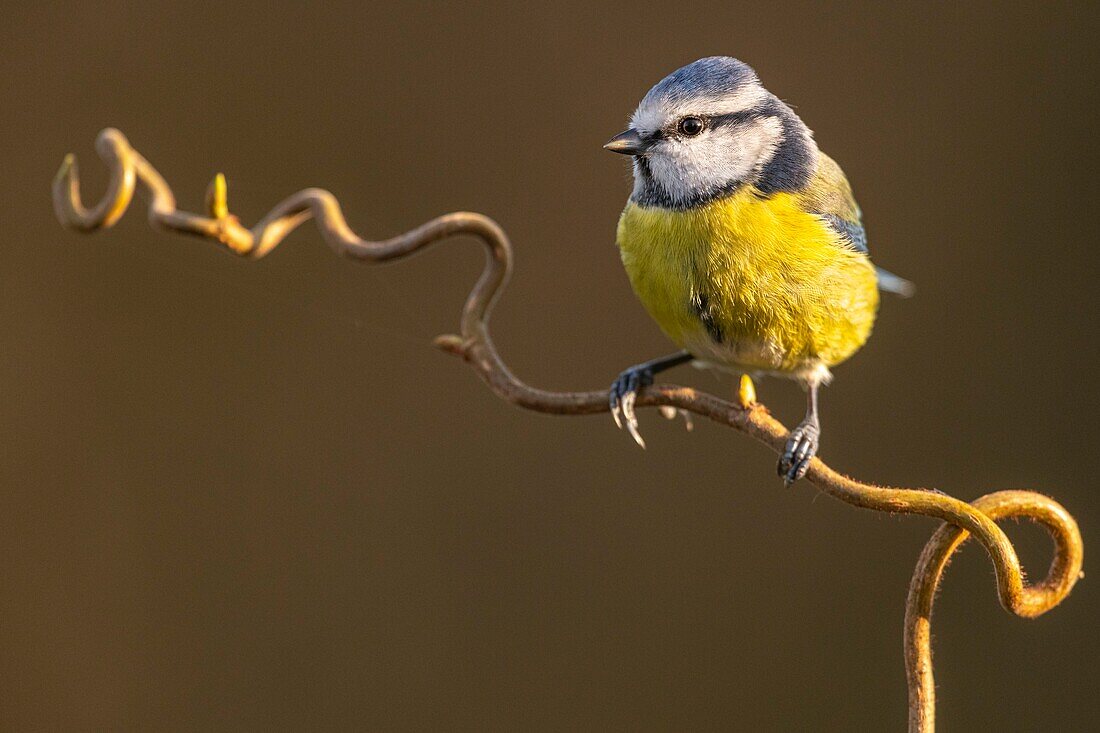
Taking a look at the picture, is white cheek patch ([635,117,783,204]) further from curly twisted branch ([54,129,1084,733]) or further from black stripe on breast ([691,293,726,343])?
curly twisted branch ([54,129,1084,733])

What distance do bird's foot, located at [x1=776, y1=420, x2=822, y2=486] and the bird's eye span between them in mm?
353

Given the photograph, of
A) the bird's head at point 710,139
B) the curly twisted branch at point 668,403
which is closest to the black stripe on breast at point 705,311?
the bird's head at point 710,139

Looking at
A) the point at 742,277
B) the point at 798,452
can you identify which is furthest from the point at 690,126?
the point at 798,452

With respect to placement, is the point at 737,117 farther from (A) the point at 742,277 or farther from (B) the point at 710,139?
(A) the point at 742,277

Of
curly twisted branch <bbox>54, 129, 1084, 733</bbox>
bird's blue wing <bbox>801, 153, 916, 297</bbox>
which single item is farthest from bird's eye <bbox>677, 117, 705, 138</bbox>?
curly twisted branch <bbox>54, 129, 1084, 733</bbox>

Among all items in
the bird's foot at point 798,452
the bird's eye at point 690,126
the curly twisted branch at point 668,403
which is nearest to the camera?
the curly twisted branch at point 668,403

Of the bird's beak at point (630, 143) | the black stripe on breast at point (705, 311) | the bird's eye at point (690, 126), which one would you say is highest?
the bird's eye at point (690, 126)

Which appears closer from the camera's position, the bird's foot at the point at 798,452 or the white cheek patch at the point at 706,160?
the bird's foot at the point at 798,452

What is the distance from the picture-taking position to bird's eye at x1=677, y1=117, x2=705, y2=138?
1.28 metres

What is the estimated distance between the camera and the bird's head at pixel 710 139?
1.26 metres

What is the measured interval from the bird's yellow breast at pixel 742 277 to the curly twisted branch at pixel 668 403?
255mm

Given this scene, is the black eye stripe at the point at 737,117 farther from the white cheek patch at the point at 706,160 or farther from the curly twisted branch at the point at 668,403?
the curly twisted branch at the point at 668,403

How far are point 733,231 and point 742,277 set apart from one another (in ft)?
0.18

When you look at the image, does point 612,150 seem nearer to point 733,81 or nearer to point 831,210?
point 733,81
